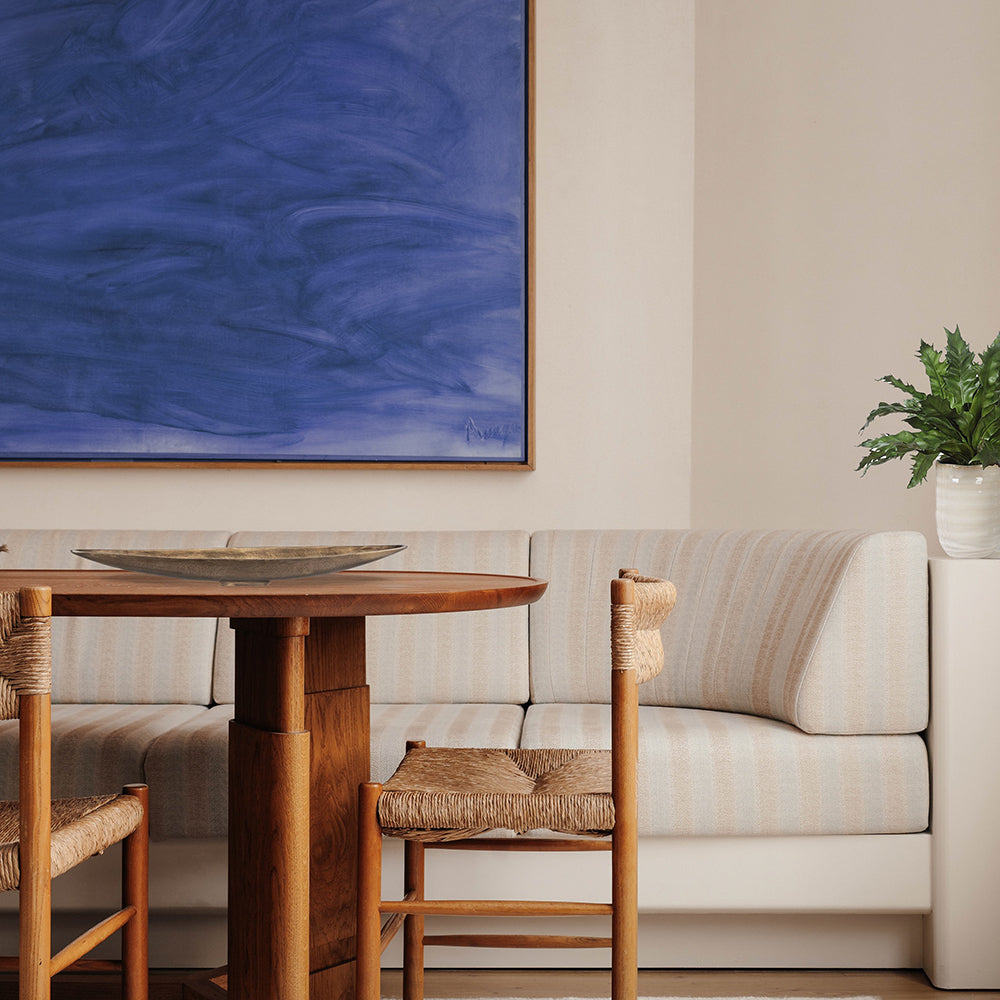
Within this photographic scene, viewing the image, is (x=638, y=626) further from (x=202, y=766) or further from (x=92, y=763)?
(x=92, y=763)

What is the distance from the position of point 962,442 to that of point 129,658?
203cm

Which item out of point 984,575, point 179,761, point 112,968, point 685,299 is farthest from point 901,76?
point 112,968

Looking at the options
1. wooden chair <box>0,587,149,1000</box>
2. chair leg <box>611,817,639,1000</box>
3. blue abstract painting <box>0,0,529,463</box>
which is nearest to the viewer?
wooden chair <box>0,587,149,1000</box>

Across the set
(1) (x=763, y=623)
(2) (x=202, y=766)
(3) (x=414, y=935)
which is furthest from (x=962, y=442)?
(2) (x=202, y=766)

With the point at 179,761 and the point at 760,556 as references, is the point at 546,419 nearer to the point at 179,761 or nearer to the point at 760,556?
the point at 760,556

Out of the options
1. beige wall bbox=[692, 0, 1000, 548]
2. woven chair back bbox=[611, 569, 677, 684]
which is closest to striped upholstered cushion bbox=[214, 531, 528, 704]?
beige wall bbox=[692, 0, 1000, 548]

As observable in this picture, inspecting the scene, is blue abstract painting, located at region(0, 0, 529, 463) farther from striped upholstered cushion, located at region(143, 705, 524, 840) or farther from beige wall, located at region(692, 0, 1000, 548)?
Answer: striped upholstered cushion, located at region(143, 705, 524, 840)

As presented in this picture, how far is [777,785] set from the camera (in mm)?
2082

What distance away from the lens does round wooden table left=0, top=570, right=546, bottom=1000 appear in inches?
53.9

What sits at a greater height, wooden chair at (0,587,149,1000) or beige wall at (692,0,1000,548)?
beige wall at (692,0,1000,548)

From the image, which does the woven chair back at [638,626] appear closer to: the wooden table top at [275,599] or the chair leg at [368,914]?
the wooden table top at [275,599]

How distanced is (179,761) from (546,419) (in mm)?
1522

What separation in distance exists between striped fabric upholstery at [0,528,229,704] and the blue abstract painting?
2.09 ft

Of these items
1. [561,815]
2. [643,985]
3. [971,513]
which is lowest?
[643,985]
